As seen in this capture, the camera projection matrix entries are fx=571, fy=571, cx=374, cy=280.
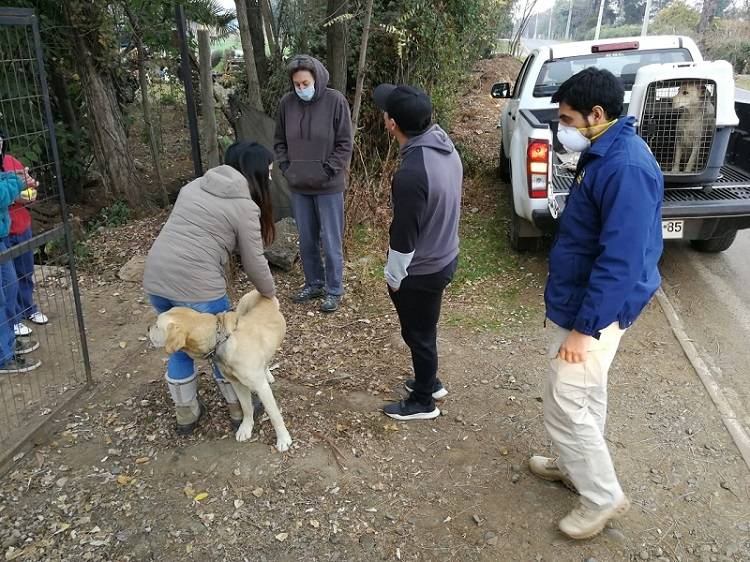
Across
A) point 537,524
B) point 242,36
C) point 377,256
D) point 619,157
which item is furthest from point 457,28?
point 537,524

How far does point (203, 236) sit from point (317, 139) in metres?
1.92

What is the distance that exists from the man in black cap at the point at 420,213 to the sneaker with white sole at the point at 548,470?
0.80 meters

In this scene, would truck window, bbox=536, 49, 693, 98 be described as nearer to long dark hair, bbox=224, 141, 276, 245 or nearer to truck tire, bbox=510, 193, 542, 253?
truck tire, bbox=510, 193, 542, 253

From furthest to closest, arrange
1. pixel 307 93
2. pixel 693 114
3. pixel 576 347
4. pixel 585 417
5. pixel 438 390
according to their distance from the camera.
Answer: pixel 693 114
pixel 307 93
pixel 438 390
pixel 585 417
pixel 576 347

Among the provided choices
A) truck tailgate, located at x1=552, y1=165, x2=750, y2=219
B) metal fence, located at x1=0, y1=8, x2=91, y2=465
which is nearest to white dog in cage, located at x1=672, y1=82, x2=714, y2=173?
truck tailgate, located at x1=552, y1=165, x2=750, y2=219

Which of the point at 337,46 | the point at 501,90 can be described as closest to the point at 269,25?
the point at 337,46

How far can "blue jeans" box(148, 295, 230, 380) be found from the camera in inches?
119

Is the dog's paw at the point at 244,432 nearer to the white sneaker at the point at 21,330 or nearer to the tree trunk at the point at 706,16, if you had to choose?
the white sneaker at the point at 21,330

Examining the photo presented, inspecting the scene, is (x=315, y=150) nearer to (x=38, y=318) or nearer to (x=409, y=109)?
(x=409, y=109)

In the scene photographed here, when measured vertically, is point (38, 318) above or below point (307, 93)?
below

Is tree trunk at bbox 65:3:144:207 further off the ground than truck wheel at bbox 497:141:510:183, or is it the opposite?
tree trunk at bbox 65:3:144:207

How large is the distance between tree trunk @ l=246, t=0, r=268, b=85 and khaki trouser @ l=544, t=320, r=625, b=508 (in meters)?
Answer: 6.46

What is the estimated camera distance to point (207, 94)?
5234 mm

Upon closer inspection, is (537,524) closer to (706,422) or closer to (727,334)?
(706,422)
